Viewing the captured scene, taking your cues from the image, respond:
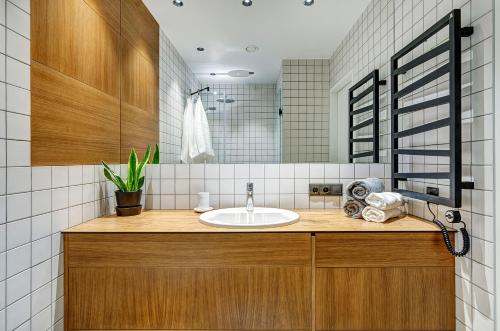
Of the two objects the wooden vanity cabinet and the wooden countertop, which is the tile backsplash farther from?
the wooden vanity cabinet

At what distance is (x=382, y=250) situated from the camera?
3.83ft

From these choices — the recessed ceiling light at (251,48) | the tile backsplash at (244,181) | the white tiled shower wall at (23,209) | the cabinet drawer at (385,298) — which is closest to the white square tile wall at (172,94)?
the tile backsplash at (244,181)

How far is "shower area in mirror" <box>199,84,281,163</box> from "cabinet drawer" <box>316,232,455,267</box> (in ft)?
2.18

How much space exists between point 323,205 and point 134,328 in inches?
46.8

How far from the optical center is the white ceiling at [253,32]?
1.65 m

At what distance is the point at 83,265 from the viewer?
1181mm

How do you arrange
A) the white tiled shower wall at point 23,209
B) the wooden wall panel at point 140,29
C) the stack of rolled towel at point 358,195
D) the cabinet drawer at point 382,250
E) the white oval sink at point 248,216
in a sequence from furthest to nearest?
1. the wooden wall panel at point 140,29
2. the white oval sink at point 248,216
3. the stack of rolled towel at point 358,195
4. the cabinet drawer at point 382,250
5. the white tiled shower wall at point 23,209

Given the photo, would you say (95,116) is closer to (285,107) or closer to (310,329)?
(285,107)

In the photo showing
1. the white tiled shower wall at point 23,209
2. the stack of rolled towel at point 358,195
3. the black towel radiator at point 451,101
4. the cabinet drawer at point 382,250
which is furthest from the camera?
the stack of rolled towel at point 358,195

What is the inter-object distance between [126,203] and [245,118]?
82 cm

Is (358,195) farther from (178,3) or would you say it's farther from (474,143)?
(178,3)

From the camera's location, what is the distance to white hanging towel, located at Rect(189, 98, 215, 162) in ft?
5.43

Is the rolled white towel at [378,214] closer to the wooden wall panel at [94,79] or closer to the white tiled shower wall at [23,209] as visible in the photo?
the wooden wall panel at [94,79]

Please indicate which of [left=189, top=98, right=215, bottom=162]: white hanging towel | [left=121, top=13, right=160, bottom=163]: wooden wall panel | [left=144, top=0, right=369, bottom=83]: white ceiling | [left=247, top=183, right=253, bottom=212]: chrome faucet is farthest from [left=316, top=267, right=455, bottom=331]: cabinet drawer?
[left=121, top=13, right=160, bottom=163]: wooden wall panel
